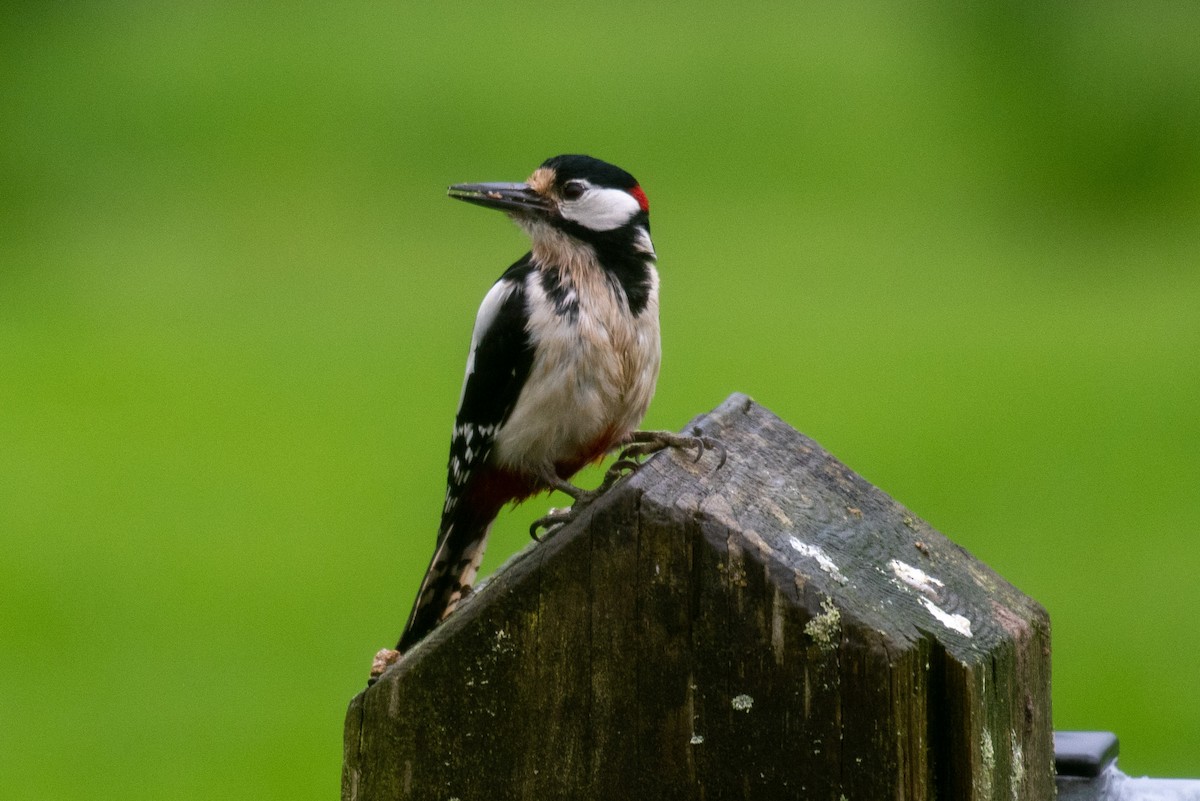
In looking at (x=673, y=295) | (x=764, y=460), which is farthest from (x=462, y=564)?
(x=673, y=295)

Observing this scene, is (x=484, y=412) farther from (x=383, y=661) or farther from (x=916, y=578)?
(x=916, y=578)

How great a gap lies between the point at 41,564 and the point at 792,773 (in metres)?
8.57

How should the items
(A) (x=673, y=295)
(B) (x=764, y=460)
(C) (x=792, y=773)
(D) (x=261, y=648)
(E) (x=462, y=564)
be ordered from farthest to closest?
(A) (x=673, y=295), (D) (x=261, y=648), (E) (x=462, y=564), (B) (x=764, y=460), (C) (x=792, y=773)

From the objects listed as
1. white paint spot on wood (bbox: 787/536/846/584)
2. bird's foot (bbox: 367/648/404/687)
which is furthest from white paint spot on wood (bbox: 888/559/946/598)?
bird's foot (bbox: 367/648/404/687)

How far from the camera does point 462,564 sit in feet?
12.4

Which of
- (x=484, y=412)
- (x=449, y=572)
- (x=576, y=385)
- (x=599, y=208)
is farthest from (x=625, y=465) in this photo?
(x=599, y=208)

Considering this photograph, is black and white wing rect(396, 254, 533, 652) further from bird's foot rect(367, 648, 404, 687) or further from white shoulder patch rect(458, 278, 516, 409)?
bird's foot rect(367, 648, 404, 687)

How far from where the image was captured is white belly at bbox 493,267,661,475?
3844mm

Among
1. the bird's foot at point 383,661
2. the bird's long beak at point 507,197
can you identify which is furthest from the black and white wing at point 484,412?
the bird's foot at point 383,661

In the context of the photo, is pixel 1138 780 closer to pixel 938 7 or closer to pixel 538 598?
pixel 538 598

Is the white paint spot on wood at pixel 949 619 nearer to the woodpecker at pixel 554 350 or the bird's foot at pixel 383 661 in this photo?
the bird's foot at pixel 383 661

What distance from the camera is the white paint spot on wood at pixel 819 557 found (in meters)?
2.15

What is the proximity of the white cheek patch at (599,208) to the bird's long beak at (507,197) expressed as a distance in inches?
2.5

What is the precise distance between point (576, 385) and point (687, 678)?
69.9 inches
